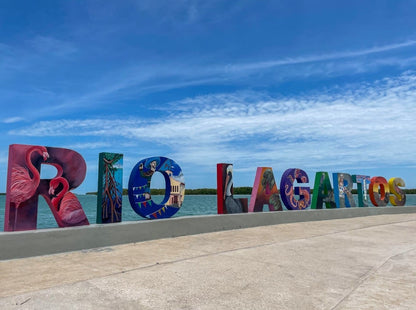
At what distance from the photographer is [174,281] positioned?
509cm

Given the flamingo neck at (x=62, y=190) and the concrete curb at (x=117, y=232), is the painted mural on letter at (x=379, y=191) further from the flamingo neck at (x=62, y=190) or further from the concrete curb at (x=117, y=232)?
the flamingo neck at (x=62, y=190)

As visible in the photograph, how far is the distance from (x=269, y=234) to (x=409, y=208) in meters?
17.2

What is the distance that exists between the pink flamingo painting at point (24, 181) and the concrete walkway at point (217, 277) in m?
1.43

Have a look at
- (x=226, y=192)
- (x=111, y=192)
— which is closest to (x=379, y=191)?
(x=226, y=192)

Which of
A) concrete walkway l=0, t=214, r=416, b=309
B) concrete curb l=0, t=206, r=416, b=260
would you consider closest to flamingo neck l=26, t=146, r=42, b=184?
concrete curb l=0, t=206, r=416, b=260

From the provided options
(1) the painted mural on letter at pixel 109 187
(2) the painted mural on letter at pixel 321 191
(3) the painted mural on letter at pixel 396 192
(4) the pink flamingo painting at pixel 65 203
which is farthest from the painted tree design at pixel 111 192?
(3) the painted mural on letter at pixel 396 192

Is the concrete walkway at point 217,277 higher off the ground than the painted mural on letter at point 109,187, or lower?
lower

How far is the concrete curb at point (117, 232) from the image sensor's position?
276 inches

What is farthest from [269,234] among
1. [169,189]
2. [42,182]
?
[42,182]

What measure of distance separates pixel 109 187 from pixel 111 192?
0.53ft

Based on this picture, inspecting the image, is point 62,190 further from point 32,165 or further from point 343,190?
point 343,190

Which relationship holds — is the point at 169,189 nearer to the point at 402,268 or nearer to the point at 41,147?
the point at 41,147

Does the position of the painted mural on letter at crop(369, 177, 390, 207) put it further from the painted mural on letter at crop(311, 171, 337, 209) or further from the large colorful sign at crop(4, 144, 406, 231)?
the large colorful sign at crop(4, 144, 406, 231)

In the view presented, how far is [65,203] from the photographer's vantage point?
828 cm
